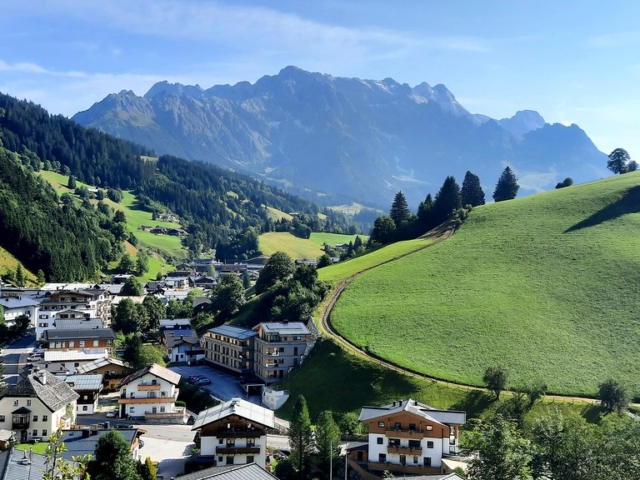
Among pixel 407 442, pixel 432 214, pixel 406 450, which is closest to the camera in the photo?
pixel 406 450

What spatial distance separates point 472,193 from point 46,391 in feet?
386

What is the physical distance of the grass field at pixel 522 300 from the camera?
7450cm

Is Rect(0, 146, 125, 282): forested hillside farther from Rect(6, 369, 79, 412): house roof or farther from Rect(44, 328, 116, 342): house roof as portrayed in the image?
Rect(6, 369, 79, 412): house roof

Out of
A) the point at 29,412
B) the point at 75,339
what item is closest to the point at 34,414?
the point at 29,412

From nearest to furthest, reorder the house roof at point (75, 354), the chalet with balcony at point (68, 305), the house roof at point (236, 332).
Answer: the house roof at point (75, 354), the house roof at point (236, 332), the chalet with balcony at point (68, 305)

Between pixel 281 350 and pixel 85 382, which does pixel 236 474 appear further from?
pixel 281 350

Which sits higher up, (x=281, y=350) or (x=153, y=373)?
(x=281, y=350)

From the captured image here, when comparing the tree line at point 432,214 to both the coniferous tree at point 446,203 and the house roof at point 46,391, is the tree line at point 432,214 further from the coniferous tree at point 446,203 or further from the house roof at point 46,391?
the house roof at point 46,391

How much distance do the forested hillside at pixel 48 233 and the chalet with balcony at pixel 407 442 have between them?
114 m

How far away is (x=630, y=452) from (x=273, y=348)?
185ft

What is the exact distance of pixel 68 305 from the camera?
112438 millimetres

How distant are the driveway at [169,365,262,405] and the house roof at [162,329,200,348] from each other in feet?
17.0

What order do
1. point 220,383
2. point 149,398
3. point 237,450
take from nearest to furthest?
1. point 237,450
2. point 149,398
3. point 220,383

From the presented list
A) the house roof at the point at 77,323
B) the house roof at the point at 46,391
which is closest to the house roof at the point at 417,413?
the house roof at the point at 46,391
